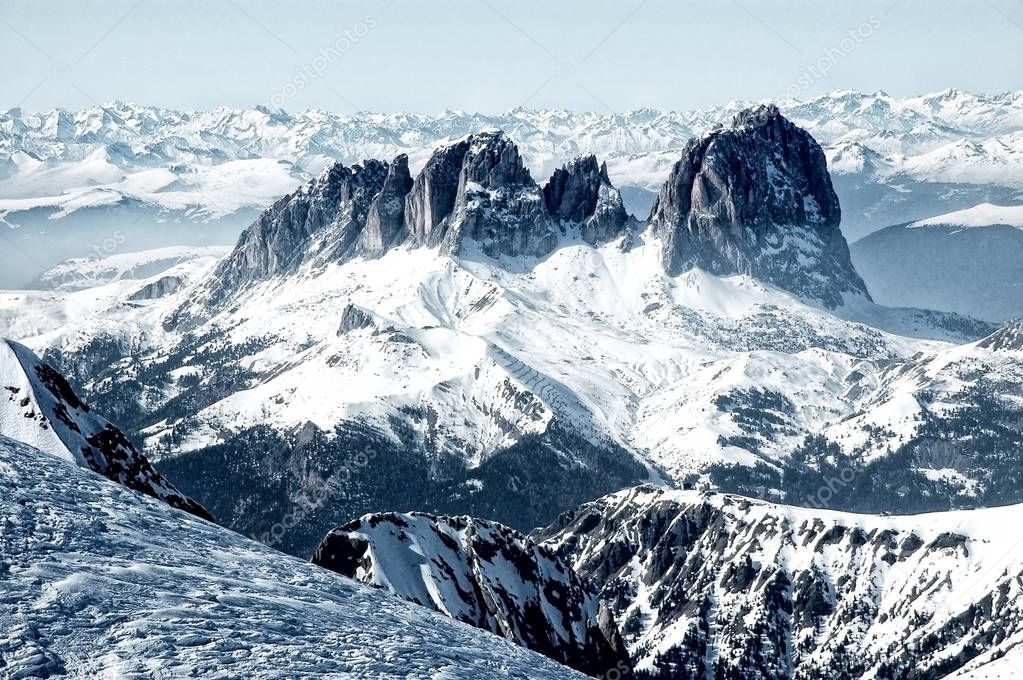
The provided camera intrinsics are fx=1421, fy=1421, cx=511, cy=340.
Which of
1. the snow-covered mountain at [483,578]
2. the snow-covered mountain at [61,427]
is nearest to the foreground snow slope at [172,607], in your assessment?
the snow-covered mountain at [61,427]

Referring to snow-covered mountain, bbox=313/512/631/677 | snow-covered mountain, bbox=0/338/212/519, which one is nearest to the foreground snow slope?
snow-covered mountain, bbox=0/338/212/519

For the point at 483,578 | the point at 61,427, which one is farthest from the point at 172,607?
the point at 483,578

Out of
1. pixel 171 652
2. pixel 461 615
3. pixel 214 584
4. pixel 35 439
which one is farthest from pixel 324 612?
pixel 461 615

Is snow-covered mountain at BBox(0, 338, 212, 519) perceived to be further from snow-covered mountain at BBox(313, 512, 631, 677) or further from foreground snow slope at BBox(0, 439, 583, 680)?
snow-covered mountain at BBox(313, 512, 631, 677)

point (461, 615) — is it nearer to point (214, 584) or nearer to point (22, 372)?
point (22, 372)

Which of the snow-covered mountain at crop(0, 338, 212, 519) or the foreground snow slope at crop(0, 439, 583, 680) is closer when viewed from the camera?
the foreground snow slope at crop(0, 439, 583, 680)

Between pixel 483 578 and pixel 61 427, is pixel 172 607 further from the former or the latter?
pixel 483 578
